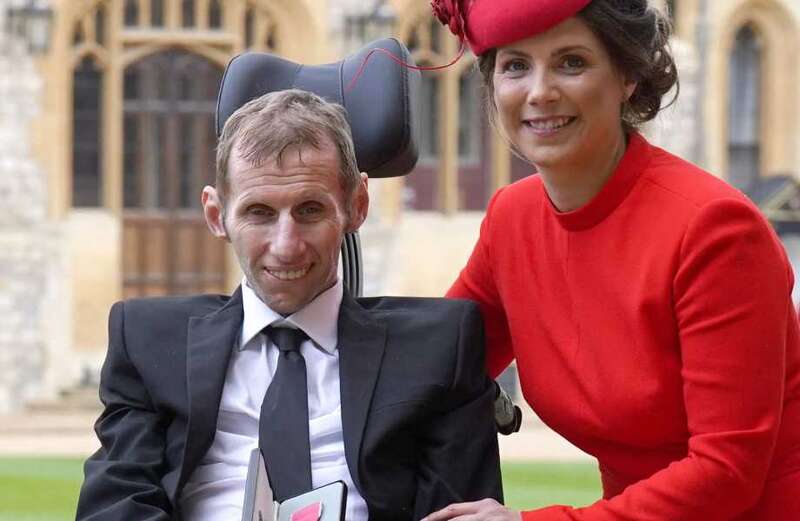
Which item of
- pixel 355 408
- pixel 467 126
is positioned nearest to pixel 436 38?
pixel 467 126

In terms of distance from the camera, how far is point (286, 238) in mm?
2643

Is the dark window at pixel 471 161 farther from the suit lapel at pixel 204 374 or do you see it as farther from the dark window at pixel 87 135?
the suit lapel at pixel 204 374

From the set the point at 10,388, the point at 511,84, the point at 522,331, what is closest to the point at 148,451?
the point at 522,331

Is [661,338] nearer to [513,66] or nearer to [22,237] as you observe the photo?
[513,66]

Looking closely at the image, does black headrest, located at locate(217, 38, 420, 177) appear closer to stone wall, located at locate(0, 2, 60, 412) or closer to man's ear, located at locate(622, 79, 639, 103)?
man's ear, located at locate(622, 79, 639, 103)

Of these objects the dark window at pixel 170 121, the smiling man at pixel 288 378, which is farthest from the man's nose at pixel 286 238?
the dark window at pixel 170 121

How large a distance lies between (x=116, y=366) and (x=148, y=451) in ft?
0.51

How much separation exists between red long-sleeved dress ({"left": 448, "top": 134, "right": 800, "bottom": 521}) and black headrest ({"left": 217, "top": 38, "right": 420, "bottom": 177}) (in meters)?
0.33

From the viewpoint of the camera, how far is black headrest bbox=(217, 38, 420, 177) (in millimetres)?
3131

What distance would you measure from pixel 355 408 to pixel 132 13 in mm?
10913

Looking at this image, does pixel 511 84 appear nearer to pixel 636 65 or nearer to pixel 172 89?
pixel 636 65

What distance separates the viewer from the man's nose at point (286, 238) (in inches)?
104

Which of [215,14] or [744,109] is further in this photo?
[744,109]

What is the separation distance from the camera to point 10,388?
12.6 m
